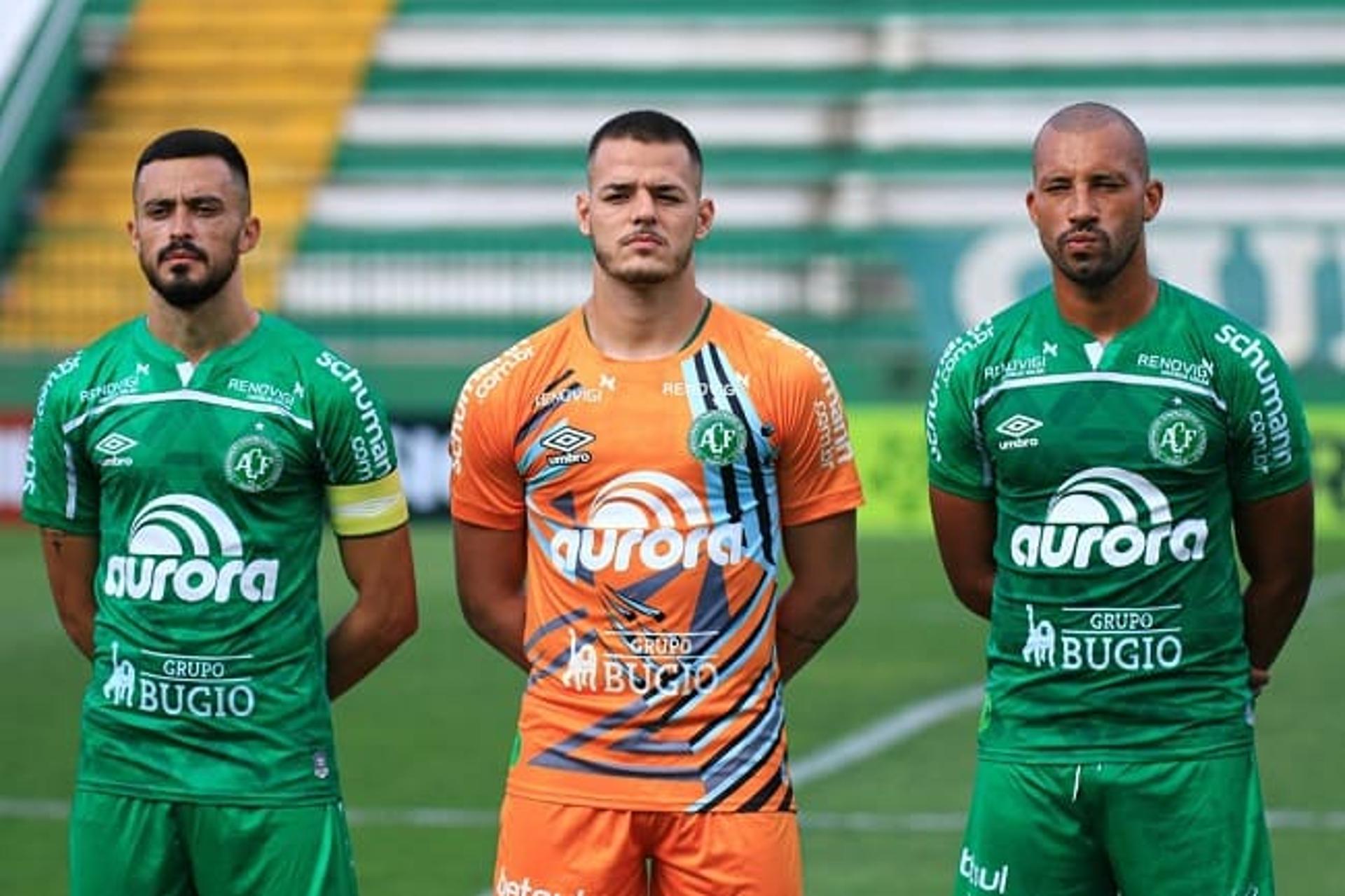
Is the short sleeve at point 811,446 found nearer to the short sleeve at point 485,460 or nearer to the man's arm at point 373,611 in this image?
the short sleeve at point 485,460

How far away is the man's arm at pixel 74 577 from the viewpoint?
5.98 meters

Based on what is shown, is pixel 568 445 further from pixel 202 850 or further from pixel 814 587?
pixel 202 850

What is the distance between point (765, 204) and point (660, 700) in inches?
770

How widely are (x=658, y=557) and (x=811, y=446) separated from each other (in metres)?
0.41

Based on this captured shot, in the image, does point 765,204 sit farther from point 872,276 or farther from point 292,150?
point 292,150

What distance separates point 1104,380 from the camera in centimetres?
583

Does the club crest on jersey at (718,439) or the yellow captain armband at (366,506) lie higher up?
the club crest on jersey at (718,439)

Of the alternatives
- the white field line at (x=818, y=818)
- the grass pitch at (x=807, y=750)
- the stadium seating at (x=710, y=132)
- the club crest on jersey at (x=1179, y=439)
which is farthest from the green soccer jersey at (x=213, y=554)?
the stadium seating at (x=710, y=132)

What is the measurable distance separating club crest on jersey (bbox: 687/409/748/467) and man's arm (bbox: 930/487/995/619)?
602mm

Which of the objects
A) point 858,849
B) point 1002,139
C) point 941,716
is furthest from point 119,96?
point 858,849

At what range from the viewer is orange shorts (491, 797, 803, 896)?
557 cm

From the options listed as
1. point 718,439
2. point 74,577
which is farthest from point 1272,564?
point 74,577

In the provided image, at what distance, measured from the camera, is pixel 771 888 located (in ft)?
18.3

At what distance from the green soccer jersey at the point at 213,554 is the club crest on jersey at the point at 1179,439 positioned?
1594 mm
